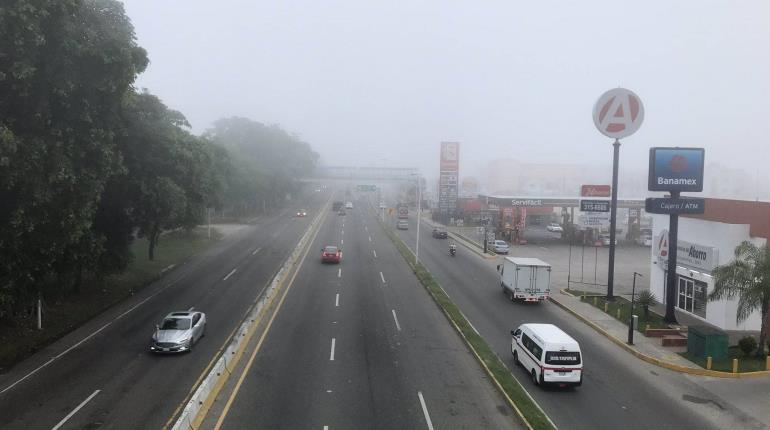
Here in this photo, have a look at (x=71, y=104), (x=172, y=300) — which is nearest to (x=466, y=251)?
(x=172, y=300)

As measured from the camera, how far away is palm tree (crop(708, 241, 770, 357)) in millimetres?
23141

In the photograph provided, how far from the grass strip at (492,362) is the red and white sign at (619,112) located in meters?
15.1

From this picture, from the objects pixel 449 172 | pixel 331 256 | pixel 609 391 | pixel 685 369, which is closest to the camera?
pixel 609 391

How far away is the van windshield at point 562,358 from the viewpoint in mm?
19391

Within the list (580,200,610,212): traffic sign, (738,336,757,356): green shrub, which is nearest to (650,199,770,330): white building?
(580,200,610,212): traffic sign

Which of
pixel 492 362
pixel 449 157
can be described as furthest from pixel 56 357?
pixel 449 157

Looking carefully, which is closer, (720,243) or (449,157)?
(720,243)

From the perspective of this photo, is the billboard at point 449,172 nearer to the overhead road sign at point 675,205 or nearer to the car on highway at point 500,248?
the car on highway at point 500,248

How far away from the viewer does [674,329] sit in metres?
28.8

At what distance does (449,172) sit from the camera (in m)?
91.9

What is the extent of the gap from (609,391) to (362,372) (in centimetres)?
873

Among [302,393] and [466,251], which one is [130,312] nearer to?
[302,393]

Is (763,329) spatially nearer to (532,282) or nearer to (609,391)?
(609,391)

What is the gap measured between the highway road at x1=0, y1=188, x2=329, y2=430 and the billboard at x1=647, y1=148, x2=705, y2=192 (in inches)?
922
